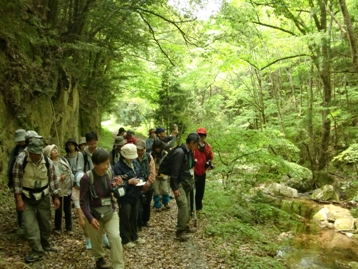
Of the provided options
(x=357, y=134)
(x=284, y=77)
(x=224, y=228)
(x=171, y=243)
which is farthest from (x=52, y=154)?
(x=284, y=77)

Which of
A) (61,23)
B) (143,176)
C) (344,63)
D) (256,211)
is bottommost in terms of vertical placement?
(256,211)

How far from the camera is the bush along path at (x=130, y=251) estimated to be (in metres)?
4.71

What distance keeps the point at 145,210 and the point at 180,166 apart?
167 centimetres

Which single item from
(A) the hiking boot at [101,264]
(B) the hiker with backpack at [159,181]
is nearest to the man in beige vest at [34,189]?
(A) the hiking boot at [101,264]

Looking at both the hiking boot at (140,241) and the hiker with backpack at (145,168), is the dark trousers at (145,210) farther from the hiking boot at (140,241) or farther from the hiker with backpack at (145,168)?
the hiking boot at (140,241)

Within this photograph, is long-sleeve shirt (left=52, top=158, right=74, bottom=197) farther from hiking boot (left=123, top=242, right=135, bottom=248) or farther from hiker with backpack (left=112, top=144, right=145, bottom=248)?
hiking boot (left=123, top=242, right=135, bottom=248)

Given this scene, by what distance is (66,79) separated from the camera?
10.5 metres

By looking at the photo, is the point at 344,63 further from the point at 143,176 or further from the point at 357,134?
the point at 143,176

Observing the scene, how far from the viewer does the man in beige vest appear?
442 cm

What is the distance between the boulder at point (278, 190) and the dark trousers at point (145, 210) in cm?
859

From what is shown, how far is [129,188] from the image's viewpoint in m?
5.07

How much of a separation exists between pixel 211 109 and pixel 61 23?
1569 cm

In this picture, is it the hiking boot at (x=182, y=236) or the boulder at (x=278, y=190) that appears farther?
the boulder at (x=278, y=190)

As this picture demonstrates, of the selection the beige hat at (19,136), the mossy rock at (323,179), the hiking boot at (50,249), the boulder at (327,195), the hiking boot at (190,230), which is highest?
the beige hat at (19,136)
